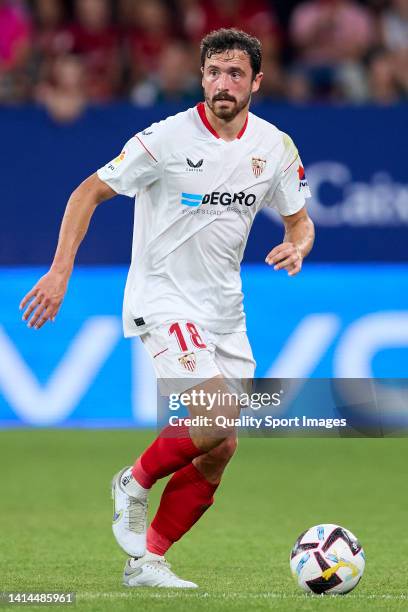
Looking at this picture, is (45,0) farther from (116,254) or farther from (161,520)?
(161,520)

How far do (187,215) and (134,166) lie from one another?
1.01ft

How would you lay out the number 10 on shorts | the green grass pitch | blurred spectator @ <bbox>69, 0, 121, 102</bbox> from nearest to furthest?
1. the green grass pitch
2. the number 10 on shorts
3. blurred spectator @ <bbox>69, 0, 121, 102</bbox>

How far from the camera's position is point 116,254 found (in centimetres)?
1147

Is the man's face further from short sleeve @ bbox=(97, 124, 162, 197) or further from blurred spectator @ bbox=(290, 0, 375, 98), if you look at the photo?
blurred spectator @ bbox=(290, 0, 375, 98)

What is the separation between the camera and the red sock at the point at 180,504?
5.99m

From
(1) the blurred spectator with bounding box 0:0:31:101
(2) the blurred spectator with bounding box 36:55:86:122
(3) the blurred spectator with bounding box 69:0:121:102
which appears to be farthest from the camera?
(3) the blurred spectator with bounding box 69:0:121:102

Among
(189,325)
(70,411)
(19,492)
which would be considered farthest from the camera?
(70,411)

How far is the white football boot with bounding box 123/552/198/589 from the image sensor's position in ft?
19.4

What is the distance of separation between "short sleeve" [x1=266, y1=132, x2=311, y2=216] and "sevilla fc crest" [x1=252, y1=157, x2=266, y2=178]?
0.13 metres

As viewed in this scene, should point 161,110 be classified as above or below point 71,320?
above

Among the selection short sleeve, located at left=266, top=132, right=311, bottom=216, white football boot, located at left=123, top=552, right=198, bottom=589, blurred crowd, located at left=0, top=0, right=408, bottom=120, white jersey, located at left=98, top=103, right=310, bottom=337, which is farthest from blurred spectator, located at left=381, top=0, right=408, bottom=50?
white football boot, located at left=123, top=552, right=198, bottom=589

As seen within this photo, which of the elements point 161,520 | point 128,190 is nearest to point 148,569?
point 161,520

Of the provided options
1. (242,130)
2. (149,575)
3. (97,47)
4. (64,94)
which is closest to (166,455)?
(149,575)

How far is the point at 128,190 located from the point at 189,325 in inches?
24.8
